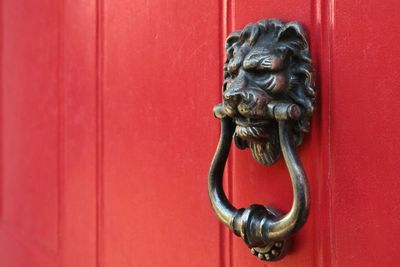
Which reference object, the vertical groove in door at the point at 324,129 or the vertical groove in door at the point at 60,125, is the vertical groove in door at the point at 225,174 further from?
the vertical groove in door at the point at 60,125

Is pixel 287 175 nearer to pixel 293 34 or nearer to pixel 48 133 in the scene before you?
pixel 293 34

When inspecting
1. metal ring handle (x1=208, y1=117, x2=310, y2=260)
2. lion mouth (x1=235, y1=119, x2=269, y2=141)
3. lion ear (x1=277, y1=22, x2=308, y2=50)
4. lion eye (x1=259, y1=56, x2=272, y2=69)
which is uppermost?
lion ear (x1=277, y1=22, x2=308, y2=50)

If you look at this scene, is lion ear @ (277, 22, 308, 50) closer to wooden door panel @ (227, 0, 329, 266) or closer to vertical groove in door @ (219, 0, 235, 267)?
wooden door panel @ (227, 0, 329, 266)

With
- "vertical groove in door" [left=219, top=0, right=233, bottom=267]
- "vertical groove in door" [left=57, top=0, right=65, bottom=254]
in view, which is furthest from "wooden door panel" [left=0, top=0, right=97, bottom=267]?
"vertical groove in door" [left=219, top=0, right=233, bottom=267]

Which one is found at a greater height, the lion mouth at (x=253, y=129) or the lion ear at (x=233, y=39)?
the lion ear at (x=233, y=39)

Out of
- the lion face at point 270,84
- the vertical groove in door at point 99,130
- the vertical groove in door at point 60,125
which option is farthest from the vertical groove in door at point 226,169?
the vertical groove in door at point 60,125

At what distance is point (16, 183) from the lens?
1.27 m

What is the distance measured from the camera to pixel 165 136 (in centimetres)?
67

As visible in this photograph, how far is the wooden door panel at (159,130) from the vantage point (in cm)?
60

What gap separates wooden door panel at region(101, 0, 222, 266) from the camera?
601 mm

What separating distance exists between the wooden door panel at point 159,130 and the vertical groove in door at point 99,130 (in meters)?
0.01

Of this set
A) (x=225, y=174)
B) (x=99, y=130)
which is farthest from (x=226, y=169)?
(x=99, y=130)

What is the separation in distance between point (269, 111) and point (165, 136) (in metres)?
0.28

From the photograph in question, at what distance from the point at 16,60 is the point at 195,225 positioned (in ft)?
2.76
